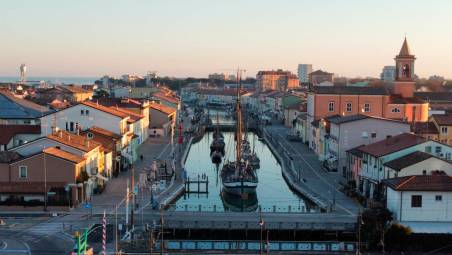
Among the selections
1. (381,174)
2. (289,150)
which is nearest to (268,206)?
(381,174)

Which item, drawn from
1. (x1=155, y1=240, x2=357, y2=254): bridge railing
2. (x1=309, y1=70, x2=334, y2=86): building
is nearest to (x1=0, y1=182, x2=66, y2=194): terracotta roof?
(x1=155, y1=240, x2=357, y2=254): bridge railing

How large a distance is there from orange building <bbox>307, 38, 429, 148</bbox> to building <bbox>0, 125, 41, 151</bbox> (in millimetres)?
21567

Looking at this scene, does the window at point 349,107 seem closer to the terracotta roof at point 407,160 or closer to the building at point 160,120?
the building at point 160,120

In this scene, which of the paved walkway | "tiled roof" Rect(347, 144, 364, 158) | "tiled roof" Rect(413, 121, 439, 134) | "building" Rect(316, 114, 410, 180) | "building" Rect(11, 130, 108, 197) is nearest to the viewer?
the paved walkway

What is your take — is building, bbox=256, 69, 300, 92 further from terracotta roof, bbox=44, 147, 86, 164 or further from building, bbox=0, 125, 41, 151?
terracotta roof, bbox=44, 147, 86, 164

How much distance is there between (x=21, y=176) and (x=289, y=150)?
26.0 m

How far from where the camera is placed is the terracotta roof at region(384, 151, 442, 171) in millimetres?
27158

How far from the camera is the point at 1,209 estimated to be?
26.8 meters

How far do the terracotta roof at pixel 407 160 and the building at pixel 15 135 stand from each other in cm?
2120

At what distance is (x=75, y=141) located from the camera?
31797 millimetres

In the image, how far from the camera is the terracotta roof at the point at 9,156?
28.0 m

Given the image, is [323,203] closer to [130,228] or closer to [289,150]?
[130,228]

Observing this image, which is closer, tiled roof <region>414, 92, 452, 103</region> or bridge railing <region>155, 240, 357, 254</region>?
bridge railing <region>155, 240, 357, 254</region>

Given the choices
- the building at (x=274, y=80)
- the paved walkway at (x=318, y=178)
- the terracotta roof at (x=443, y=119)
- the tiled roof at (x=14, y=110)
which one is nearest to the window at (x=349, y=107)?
the paved walkway at (x=318, y=178)
